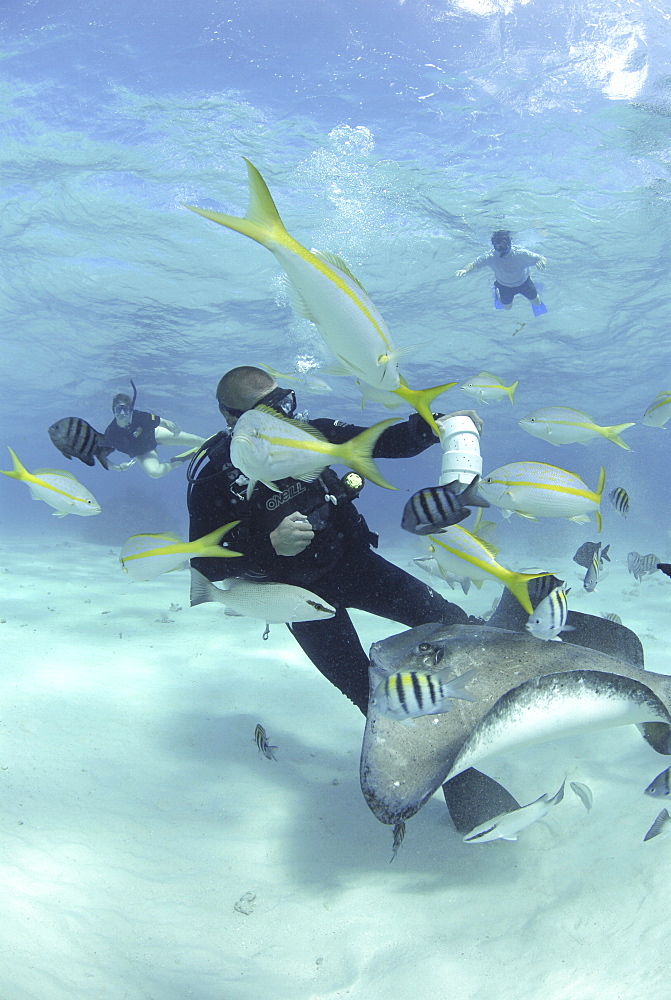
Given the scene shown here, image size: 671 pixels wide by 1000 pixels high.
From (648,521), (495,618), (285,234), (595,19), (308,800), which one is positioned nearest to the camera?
(285,234)

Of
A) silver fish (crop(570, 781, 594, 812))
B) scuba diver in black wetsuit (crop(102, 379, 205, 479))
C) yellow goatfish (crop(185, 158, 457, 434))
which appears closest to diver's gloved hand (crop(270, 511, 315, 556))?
yellow goatfish (crop(185, 158, 457, 434))

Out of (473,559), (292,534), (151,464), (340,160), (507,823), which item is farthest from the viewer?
(340,160)

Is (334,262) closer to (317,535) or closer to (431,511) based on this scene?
(431,511)

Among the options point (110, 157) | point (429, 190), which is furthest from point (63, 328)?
point (429, 190)

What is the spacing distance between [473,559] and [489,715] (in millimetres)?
966

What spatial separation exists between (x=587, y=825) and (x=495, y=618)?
59.8 inches

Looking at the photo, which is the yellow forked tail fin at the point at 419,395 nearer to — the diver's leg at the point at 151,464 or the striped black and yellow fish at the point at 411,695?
the striped black and yellow fish at the point at 411,695

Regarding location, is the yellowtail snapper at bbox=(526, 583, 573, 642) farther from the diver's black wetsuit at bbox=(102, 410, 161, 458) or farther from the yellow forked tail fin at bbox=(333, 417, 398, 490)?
the diver's black wetsuit at bbox=(102, 410, 161, 458)

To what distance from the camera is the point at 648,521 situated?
155ft

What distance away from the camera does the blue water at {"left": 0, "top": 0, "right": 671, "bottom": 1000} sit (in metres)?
11.4

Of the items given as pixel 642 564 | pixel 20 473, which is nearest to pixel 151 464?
pixel 20 473

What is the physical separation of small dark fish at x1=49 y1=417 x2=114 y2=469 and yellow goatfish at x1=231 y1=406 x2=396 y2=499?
2391 mm

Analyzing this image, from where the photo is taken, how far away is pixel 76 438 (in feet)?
13.6

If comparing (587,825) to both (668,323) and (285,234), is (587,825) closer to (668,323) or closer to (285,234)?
(285,234)
